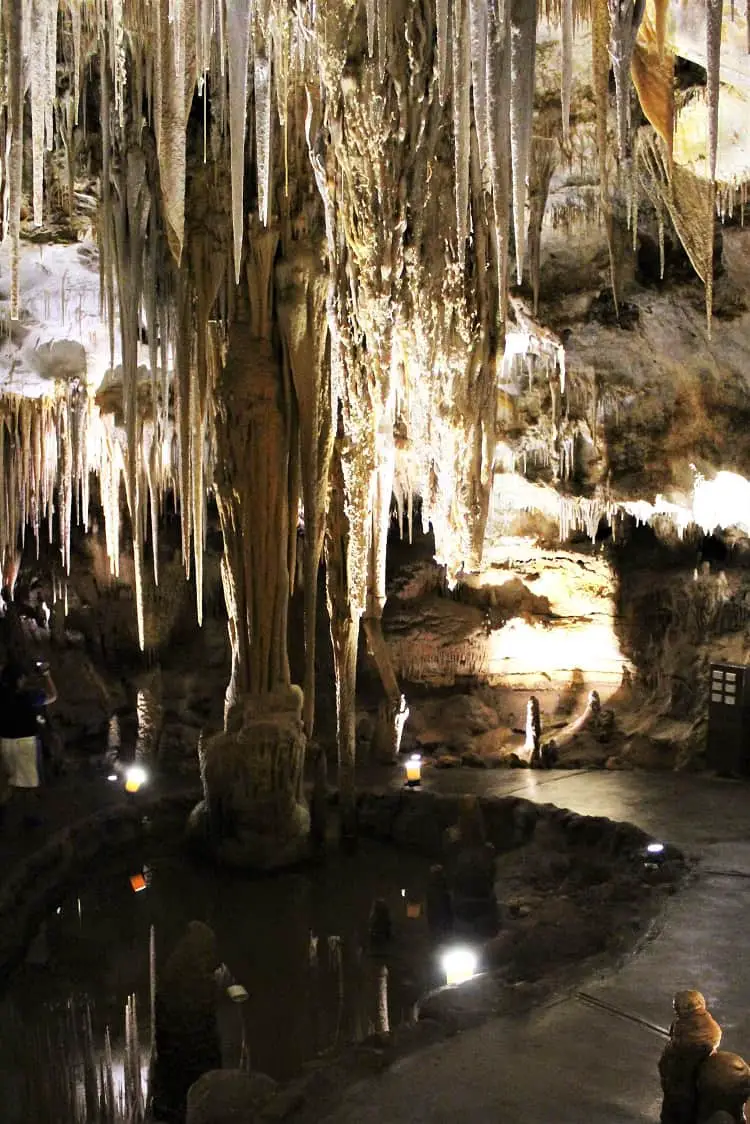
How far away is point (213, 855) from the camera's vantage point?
873 cm

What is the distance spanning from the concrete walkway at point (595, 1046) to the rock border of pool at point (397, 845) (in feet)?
0.39

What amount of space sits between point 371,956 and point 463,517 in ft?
9.50

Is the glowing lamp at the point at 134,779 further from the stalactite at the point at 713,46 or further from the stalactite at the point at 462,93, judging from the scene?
the stalactite at the point at 713,46

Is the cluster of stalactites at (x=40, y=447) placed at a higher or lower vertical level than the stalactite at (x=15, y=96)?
lower


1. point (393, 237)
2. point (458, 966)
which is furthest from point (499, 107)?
point (458, 966)

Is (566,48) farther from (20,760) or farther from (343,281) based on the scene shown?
(20,760)

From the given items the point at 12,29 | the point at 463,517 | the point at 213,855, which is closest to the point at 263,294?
the point at 463,517

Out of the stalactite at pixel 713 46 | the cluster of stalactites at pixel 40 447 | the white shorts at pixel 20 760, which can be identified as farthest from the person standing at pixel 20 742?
the stalactite at pixel 713 46

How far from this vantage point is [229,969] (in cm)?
680

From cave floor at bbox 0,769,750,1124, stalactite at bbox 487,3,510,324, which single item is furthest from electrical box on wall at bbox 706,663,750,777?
stalactite at bbox 487,3,510,324

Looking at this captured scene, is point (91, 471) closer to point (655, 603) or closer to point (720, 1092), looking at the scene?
Answer: point (655, 603)

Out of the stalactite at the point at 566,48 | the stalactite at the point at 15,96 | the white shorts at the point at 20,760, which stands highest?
the stalactite at the point at 566,48

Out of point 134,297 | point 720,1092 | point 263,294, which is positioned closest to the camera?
point 720,1092

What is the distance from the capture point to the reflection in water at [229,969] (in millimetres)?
5664
